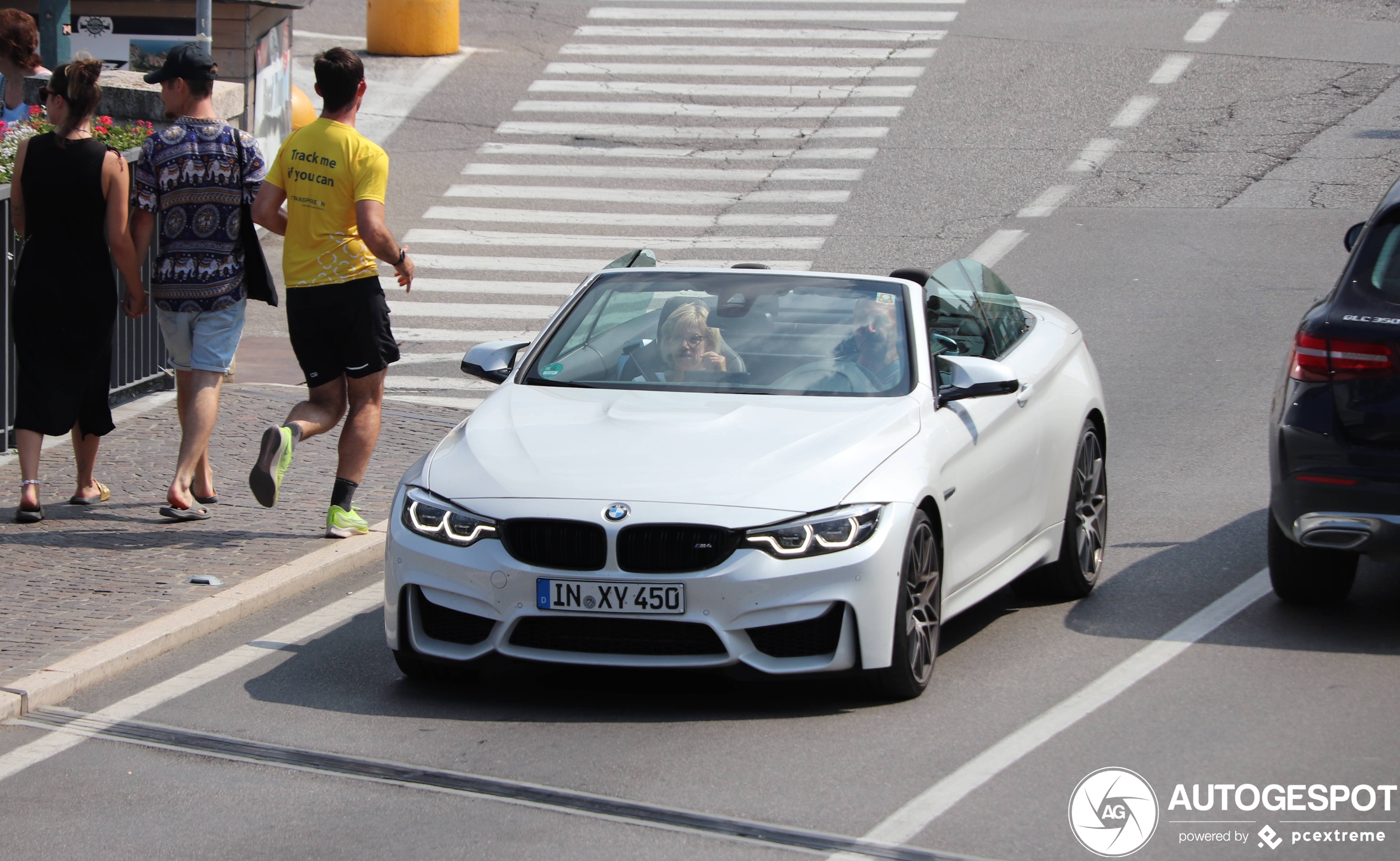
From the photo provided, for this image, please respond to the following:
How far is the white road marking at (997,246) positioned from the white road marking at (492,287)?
3560 mm

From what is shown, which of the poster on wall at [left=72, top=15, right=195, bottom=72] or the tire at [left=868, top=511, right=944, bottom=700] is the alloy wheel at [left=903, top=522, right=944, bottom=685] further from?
the poster on wall at [left=72, top=15, right=195, bottom=72]

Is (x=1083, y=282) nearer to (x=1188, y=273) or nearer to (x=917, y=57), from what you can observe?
(x=1188, y=273)

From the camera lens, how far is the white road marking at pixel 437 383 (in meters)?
13.2

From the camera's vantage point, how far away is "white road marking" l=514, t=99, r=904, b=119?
889 inches

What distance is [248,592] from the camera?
757cm

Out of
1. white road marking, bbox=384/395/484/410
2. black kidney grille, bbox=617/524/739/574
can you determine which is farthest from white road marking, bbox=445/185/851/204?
black kidney grille, bbox=617/524/739/574

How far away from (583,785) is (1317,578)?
135 inches

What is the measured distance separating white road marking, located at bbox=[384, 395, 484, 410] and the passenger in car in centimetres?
537

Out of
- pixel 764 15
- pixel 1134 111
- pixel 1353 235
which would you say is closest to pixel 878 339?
pixel 1353 235

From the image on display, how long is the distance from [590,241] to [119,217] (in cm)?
966

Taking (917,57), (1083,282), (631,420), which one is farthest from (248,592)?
(917,57)

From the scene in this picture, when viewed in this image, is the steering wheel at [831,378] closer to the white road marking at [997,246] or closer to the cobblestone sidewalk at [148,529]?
the cobblestone sidewalk at [148,529]

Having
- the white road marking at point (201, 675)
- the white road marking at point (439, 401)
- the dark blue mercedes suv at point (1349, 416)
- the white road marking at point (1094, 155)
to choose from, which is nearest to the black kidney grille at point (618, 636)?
the white road marking at point (201, 675)

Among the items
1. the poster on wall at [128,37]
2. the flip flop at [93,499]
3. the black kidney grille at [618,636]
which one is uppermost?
the black kidney grille at [618,636]
